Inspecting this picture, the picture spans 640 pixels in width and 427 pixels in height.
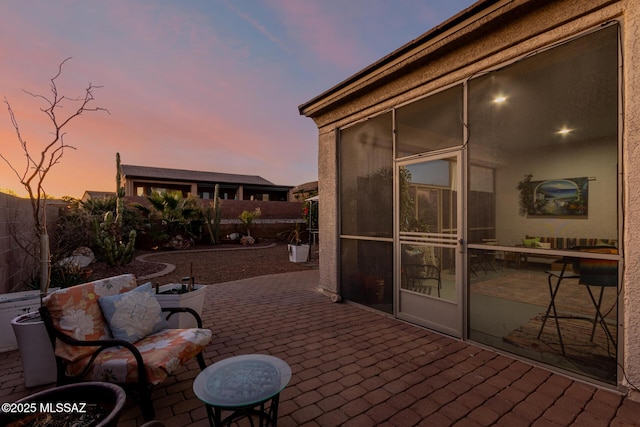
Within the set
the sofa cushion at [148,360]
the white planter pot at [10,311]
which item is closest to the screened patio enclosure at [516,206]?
the sofa cushion at [148,360]

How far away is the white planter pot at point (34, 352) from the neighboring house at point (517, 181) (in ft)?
12.5

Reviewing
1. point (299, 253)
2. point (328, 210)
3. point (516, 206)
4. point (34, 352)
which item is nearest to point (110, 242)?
point (299, 253)

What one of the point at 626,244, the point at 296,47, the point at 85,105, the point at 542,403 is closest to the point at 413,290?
the point at 542,403

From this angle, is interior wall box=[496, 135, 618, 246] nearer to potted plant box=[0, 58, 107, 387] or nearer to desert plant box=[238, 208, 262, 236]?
potted plant box=[0, 58, 107, 387]

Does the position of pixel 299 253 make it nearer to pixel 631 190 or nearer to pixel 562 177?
pixel 562 177

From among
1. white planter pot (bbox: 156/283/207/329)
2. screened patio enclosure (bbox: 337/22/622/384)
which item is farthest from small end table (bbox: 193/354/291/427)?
screened patio enclosure (bbox: 337/22/622/384)

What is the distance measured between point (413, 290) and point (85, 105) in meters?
4.78

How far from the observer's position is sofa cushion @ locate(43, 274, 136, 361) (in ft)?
7.37

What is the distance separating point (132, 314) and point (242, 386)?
1566 mm

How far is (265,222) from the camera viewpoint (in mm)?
16891

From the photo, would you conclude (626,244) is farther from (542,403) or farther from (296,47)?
(296,47)

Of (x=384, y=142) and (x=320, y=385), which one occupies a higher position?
(x=384, y=142)

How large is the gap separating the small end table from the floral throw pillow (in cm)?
116

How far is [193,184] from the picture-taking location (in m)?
23.7
